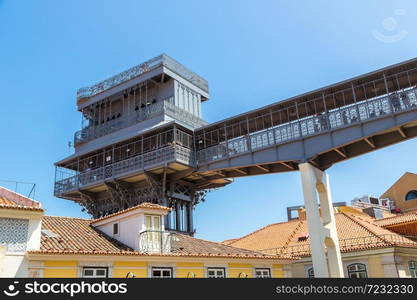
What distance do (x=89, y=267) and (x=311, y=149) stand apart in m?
16.5

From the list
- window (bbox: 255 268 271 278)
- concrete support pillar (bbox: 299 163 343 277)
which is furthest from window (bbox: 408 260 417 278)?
window (bbox: 255 268 271 278)

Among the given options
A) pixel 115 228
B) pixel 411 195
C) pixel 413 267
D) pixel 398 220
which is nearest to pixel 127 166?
pixel 115 228

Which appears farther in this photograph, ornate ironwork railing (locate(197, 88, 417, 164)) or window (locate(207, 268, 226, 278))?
ornate ironwork railing (locate(197, 88, 417, 164))

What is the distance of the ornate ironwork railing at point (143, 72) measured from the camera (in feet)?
125

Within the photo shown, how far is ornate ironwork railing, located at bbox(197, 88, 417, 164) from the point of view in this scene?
25969 mm

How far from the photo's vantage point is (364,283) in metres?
10.0

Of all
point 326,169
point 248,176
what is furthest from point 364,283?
point 248,176

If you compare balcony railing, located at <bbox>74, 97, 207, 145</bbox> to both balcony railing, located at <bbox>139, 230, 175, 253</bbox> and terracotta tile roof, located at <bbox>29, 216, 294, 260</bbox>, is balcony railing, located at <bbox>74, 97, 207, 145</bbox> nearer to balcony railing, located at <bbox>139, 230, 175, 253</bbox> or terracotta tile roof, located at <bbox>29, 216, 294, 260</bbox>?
terracotta tile roof, located at <bbox>29, 216, 294, 260</bbox>

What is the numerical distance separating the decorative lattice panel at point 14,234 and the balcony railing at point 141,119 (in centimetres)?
1997

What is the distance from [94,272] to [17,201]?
4159 mm

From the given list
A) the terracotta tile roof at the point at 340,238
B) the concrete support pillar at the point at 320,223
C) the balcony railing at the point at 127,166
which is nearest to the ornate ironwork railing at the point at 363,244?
the terracotta tile roof at the point at 340,238

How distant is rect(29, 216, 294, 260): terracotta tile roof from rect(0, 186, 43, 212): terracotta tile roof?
5.40 feet

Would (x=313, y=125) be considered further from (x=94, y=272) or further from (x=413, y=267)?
(x=94, y=272)

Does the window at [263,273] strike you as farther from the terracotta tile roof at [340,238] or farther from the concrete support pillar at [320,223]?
the terracotta tile roof at [340,238]
